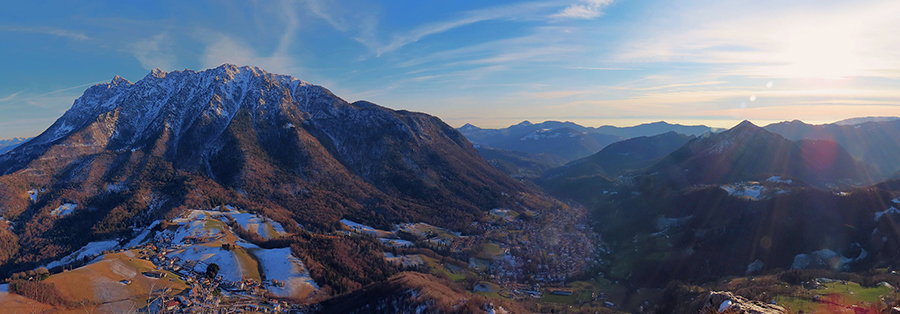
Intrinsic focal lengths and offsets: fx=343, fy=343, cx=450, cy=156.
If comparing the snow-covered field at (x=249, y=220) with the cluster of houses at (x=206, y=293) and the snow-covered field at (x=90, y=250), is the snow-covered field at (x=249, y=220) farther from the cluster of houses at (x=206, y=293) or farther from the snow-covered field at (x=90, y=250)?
the cluster of houses at (x=206, y=293)

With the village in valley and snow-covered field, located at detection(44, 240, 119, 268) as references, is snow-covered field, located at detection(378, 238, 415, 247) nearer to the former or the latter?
the village in valley

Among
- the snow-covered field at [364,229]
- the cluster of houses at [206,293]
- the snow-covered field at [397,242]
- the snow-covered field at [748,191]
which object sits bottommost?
the snow-covered field at [397,242]

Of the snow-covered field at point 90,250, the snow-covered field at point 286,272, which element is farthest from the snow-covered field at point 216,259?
the snow-covered field at point 90,250

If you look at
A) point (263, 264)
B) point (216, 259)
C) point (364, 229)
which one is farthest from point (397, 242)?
point (216, 259)

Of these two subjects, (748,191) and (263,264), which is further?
(748,191)

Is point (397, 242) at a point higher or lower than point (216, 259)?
lower

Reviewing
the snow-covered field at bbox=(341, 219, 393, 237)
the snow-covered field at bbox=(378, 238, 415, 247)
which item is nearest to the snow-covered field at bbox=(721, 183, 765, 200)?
the snow-covered field at bbox=(378, 238, 415, 247)

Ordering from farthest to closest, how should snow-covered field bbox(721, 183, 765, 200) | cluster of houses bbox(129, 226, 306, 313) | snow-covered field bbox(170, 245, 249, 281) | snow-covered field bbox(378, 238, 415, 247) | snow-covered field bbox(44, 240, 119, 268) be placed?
1. snow-covered field bbox(378, 238, 415, 247)
2. snow-covered field bbox(44, 240, 119, 268)
3. snow-covered field bbox(721, 183, 765, 200)
4. snow-covered field bbox(170, 245, 249, 281)
5. cluster of houses bbox(129, 226, 306, 313)

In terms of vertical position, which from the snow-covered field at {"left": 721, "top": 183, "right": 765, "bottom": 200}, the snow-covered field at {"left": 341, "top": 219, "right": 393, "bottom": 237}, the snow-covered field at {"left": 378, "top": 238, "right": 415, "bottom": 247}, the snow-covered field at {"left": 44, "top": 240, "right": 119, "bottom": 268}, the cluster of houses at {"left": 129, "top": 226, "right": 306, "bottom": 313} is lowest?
the snow-covered field at {"left": 378, "top": 238, "right": 415, "bottom": 247}

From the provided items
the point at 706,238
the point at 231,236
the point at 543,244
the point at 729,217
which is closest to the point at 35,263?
the point at 231,236

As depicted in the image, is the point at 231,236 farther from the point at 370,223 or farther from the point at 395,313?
the point at 395,313

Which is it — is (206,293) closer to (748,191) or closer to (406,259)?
(406,259)
